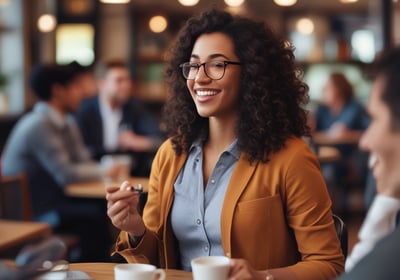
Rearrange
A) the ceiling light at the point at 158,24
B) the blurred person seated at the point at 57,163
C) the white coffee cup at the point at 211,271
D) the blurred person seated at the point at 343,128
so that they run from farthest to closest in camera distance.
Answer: the ceiling light at the point at 158,24 < the blurred person seated at the point at 343,128 < the blurred person seated at the point at 57,163 < the white coffee cup at the point at 211,271

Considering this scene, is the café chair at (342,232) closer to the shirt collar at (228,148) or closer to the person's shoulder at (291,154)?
the person's shoulder at (291,154)

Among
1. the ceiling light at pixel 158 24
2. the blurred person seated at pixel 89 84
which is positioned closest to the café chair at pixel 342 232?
the blurred person seated at pixel 89 84

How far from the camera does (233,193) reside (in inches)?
87.2

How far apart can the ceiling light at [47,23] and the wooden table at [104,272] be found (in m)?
6.60

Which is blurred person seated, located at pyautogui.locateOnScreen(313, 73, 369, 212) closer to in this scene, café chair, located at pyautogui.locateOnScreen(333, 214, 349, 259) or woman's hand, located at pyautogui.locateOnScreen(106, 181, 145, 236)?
café chair, located at pyautogui.locateOnScreen(333, 214, 349, 259)

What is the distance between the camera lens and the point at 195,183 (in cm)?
235

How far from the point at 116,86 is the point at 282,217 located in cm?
462

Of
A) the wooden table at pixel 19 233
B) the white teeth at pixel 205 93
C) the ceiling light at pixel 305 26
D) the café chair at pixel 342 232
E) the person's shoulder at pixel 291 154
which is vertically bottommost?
the wooden table at pixel 19 233

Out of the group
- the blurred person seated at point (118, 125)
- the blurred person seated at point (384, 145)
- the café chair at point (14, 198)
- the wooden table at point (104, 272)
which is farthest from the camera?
the blurred person seated at point (118, 125)

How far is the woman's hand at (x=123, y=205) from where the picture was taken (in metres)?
2.16

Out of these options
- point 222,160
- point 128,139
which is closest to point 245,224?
point 222,160

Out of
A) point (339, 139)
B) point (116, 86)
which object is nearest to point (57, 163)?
point (116, 86)

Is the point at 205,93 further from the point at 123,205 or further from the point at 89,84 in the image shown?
the point at 89,84

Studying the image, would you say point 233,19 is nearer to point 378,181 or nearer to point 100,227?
point 378,181
